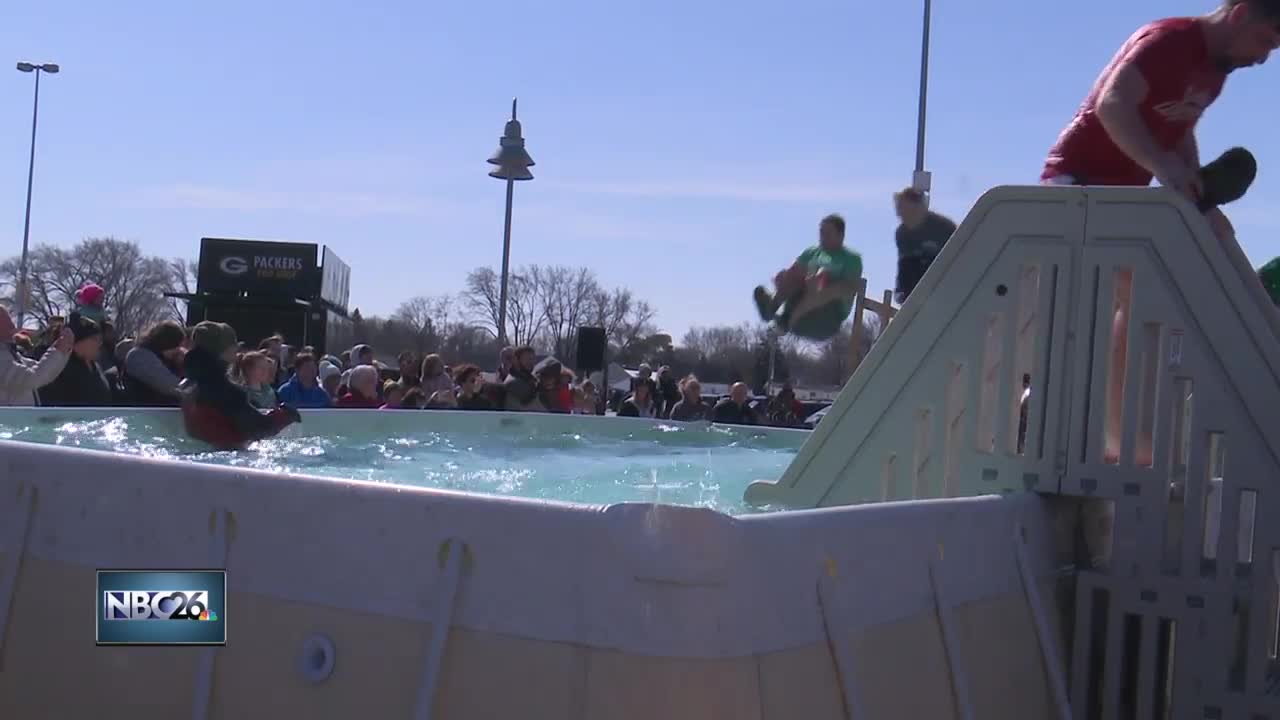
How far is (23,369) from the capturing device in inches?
302

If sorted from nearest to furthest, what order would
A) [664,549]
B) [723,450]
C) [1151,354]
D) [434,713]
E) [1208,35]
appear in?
[664,549]
[434,713]
[1151,354]
[1208,35]
[723,450]

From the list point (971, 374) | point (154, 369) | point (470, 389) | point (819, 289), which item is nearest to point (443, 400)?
point (470, 389)

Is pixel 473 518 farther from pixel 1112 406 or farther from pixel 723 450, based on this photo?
pixel 723 450

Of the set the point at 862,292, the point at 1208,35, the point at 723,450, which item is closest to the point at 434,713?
the point at 1208,35

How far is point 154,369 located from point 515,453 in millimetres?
2957

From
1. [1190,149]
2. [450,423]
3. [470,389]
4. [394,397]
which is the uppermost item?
[1190,149]

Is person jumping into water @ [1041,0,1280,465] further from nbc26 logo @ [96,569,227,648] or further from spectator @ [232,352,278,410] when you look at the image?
spectator @ [232,352,278,410]

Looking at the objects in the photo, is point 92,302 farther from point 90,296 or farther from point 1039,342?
point 1039,342

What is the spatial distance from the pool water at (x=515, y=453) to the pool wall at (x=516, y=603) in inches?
36.5

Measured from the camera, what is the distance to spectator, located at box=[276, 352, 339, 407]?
9.73 metres

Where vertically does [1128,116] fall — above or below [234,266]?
below

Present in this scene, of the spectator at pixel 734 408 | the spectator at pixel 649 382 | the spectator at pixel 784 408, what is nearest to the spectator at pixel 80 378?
the spectator at pixel 734 408

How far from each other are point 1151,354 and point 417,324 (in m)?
68.5

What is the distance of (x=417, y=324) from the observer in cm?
7062
